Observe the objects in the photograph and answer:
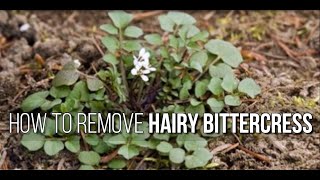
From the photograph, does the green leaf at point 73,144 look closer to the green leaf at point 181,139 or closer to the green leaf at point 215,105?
the green leaf at point 181,139

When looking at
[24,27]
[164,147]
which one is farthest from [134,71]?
[24,27]

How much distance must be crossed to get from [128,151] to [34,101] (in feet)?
1.12

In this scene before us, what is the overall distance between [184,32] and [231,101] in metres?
0.28

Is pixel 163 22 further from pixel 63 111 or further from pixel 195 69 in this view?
pixel 63 111

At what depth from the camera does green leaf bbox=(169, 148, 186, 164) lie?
5.98 feet

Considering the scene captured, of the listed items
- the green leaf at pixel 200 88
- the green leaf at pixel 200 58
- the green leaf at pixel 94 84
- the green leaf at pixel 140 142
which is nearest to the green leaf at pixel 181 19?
the green leaf at pixel 200 58

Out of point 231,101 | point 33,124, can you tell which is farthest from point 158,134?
point 33,124

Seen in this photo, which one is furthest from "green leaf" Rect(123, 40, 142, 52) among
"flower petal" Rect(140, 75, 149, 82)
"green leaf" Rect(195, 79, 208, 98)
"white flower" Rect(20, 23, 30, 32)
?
"white flower" Rect(20, 23, 30, 32)

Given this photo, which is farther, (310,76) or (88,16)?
(88,16)

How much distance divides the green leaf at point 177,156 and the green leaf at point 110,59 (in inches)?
13.7

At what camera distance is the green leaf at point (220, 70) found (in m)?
2.01
